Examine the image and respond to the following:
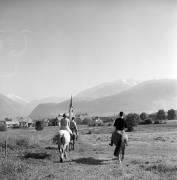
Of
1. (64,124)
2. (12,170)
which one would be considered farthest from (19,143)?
(12,170)

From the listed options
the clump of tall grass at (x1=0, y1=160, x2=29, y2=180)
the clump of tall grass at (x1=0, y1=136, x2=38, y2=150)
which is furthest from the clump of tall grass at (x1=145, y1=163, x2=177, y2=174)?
the clump of tall grass at (x1=0, y1=136, x2=38, y2=150)

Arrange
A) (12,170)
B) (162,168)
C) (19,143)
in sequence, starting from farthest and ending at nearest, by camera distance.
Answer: (19,143) → (162,168) → (12,170)

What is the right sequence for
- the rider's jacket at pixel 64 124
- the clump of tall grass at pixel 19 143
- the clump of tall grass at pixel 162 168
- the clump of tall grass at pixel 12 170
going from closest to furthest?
the clump of tall grass at pixel 12 170 < the clump of tall grass at pixel 162 168 < the rider's jacket at pixel 64 124 < the clump of tall grass at pixel 19 143

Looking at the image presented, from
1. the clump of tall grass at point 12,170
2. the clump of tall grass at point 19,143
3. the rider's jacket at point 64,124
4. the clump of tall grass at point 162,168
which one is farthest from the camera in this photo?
the clump of tall grass at point 19,143

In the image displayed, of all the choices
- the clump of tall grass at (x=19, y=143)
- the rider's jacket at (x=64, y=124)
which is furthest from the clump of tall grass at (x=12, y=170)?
the clump of tall grass at (x=19, y=143)

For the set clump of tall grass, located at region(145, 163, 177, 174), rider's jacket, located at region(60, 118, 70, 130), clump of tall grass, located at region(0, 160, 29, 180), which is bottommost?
clump of tall grass, located at region(145, 163, 177, 174)

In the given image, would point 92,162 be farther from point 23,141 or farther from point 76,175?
point 23,141

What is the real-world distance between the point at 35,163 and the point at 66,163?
155 centimetres

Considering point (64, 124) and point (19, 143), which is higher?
point (64, 124)

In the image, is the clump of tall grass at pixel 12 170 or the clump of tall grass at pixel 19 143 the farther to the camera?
the clump of tall grass at pixel 19 143

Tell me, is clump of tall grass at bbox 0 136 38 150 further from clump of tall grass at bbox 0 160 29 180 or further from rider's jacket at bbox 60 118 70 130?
clump of tall grass at bbox 0 160 29 180

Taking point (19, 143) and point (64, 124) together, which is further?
point (19, 143)

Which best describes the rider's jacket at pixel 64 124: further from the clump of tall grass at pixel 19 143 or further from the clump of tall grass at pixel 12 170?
the clump of tall grass at pixel 19 143

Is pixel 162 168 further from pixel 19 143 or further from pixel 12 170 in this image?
pixel 19 143
